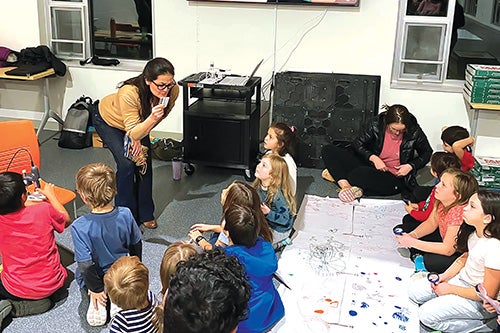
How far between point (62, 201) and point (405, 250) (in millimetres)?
2070

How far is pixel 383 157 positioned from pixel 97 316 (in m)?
2.60

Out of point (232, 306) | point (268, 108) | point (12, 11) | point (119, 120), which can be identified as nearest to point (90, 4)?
point (12, 11)

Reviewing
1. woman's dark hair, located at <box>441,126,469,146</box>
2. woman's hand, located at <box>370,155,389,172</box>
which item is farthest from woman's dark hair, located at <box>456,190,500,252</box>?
woman's hand, located at <box>370,155,389,172</box>

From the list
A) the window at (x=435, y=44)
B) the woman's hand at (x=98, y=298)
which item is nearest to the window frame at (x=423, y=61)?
the window at (x=435, y=44)

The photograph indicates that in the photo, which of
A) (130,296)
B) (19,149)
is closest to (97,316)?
(130,296)

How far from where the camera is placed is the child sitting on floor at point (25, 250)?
276cm

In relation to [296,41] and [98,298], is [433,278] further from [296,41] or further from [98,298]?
Result: [296,41]

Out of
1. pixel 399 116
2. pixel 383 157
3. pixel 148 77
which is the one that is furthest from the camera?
pixel 383 157

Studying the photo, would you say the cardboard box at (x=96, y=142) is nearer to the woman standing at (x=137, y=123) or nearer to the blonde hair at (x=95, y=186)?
the woman standing at (x=137, y=123)

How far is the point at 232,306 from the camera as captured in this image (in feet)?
4.44

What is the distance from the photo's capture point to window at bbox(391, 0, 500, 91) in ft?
16.3

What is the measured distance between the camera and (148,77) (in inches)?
139

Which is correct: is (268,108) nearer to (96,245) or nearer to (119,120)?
(119,120)

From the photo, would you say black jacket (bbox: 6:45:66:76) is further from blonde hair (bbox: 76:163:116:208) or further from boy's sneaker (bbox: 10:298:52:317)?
boy's sneaker (bbox: 10:298:52:317)
